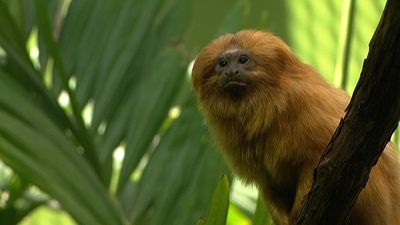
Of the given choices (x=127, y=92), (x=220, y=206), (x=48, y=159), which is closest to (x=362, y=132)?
(x=220, y=206)

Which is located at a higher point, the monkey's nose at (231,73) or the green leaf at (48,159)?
the monkey's nose at (231,73)

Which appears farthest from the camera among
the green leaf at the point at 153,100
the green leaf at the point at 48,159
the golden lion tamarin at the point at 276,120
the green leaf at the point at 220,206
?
the green leaf at the point at 153,100

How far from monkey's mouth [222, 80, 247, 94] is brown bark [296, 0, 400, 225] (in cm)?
74

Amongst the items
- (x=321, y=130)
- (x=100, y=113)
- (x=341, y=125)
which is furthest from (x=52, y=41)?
(x=341, y=125)

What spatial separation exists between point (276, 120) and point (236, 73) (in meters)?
0.19

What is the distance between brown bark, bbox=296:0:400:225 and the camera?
2129mm

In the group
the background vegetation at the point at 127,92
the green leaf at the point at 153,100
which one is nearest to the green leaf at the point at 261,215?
the background vegetation at the point at 127,92

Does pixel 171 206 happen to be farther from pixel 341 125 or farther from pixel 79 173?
pixel 341 125

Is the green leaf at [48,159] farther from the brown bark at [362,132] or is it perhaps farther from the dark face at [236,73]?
the brown bark at [362,132]

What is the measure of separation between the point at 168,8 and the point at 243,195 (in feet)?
2.74

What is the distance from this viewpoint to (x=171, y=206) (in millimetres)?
3465

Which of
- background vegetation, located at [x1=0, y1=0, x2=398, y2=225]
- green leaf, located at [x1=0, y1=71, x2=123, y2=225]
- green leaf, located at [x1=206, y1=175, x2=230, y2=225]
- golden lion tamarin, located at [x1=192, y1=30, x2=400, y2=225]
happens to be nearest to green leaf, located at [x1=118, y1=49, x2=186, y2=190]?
background vegetation, located at [x1=0, y1=0, x2=398, y2=225]

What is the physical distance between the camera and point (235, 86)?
3176mm

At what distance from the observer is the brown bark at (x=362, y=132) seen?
2.13m
